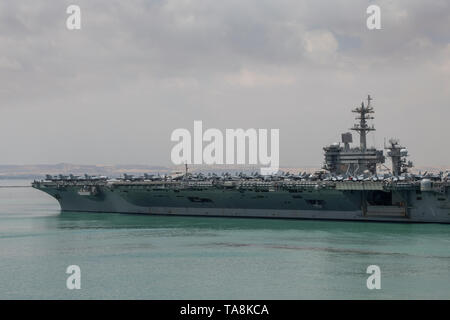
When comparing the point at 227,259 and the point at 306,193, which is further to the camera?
the point at 306,193

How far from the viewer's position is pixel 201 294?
1855cm

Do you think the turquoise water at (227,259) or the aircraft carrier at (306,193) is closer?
the turquoise water at (227,259)

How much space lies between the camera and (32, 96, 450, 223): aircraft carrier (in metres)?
32.9

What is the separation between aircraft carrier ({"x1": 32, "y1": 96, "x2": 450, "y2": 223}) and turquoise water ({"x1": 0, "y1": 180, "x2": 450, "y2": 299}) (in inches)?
39.5

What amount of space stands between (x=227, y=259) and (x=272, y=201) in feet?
42.0

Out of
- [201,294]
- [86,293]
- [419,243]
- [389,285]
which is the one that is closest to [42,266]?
[86,293]

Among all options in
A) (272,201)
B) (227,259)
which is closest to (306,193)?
(272,201)

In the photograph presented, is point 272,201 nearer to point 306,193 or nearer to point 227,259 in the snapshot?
point 306,193

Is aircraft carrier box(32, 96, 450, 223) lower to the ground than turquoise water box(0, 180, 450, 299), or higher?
higher

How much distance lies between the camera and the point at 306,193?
3491 cm

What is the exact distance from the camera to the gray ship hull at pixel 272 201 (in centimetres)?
3291
